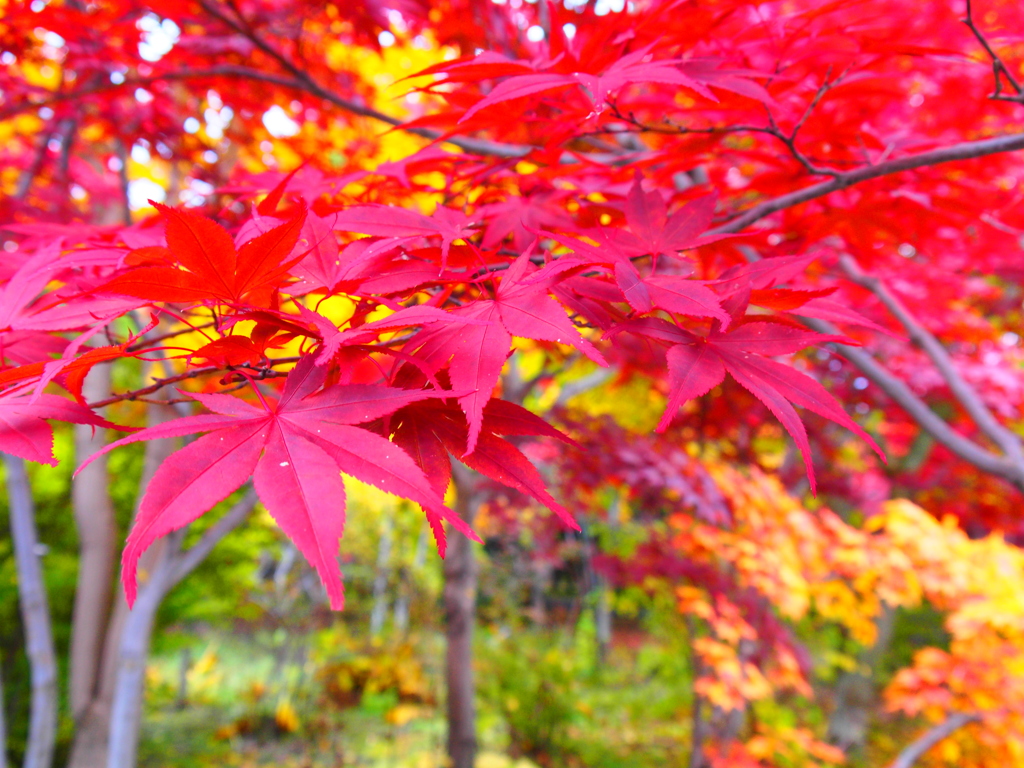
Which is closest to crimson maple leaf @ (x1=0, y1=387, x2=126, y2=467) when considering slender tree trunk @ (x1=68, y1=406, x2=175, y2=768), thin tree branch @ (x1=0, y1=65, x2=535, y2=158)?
thin tree branch @ (x1=0, y1=65, x2=535, y2=158)

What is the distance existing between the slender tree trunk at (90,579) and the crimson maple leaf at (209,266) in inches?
102

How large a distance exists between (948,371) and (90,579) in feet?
11.6

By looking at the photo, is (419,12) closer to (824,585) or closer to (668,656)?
(824,585)

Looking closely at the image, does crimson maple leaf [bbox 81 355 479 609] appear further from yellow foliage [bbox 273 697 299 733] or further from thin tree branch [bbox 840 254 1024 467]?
yellow foliage [bbox 273 697 299 733]

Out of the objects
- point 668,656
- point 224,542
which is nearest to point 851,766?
point 668,656

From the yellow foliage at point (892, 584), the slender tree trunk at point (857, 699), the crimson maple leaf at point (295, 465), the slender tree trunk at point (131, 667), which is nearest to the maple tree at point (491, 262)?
the crimson maple leaf at point (295, 465)

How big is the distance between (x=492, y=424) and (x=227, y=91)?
267 centimetres

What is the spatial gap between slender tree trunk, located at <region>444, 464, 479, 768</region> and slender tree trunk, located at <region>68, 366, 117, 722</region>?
1.61 m

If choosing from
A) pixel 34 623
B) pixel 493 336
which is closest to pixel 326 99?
pixel 493 336

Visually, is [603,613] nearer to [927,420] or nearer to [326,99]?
[927,420]

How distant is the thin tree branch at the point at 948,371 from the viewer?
5.91 feet

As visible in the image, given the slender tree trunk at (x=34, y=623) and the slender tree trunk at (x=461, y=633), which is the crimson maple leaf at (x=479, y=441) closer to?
the slender tree trunk at (x=34, y=623)

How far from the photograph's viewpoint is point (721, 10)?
100 centimetres

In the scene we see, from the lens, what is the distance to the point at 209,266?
538 millimetres
